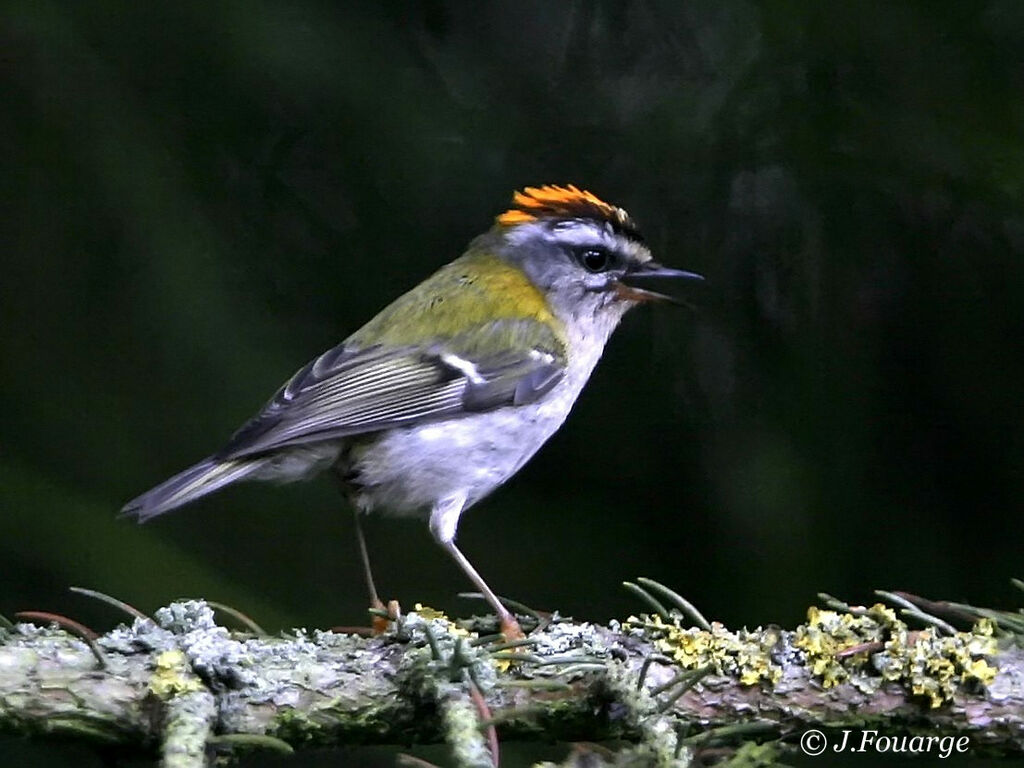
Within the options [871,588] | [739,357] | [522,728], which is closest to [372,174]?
[739,357]

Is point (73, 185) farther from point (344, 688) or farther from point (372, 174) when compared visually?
point (344, 688)

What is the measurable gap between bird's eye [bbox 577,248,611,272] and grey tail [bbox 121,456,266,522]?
847 mm

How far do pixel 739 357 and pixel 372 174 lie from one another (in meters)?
0.76

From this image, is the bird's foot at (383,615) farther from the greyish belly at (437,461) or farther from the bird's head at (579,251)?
the bird's head at (579,251)

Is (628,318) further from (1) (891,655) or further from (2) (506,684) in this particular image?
A: (2) (506,684)

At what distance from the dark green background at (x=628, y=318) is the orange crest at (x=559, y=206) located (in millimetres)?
41

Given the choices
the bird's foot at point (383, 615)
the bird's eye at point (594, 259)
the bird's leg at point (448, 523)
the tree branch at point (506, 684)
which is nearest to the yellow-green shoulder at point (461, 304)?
the bird's eye at point (594, 259)

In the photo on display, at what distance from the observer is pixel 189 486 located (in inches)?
83.4

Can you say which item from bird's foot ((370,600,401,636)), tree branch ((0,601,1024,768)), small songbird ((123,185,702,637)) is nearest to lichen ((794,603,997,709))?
tree branch ((0,601,1024,768))

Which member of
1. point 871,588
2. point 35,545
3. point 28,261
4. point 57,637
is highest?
point 28,261

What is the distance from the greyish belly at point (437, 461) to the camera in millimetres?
2406

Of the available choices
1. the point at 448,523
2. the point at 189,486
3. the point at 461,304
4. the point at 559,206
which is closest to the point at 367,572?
the point at 448,523

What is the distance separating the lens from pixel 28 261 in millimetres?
2559

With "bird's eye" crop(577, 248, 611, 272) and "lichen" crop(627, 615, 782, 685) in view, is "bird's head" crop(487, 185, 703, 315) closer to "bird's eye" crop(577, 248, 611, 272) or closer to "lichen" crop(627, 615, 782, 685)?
"bird's eye" crop(577, 248, 611, 272)
